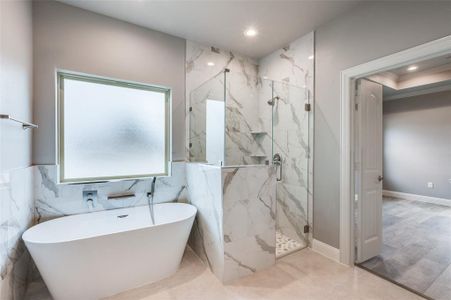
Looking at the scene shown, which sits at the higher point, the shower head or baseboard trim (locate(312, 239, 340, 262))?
the shower head

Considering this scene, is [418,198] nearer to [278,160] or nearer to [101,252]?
[278,160]

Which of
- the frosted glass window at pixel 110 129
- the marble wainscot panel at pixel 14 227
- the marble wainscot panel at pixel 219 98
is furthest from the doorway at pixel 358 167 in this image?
the marble wainscot panel at pixel 14 227

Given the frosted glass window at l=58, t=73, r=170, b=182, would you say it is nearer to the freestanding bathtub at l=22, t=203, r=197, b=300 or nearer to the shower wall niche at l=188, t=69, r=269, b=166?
the shower wall niche at l=188, t=69, r=269, b=166

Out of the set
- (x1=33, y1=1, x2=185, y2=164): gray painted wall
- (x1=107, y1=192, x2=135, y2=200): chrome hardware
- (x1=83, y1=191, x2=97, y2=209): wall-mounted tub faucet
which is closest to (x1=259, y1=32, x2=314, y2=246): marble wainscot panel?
(x1=33, y1=1, x2=185, y2=164): gray painted wall

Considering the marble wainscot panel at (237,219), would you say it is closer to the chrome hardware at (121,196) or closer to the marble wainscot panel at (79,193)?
the marble wainscot panel at (79,193)

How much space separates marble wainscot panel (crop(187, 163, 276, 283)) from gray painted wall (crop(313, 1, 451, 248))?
695mm

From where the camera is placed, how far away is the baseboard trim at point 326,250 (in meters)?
2.32

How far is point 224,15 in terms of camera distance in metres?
2.29

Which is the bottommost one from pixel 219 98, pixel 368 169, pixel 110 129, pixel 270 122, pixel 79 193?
pixel 79 193

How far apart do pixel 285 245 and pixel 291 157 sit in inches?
45.3

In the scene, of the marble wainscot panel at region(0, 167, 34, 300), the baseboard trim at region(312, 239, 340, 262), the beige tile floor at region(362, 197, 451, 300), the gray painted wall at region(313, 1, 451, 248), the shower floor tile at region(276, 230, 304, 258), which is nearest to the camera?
the marble wainscot panel at region(0, 167, 34, 300)

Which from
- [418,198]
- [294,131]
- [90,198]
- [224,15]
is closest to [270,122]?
[294,131]

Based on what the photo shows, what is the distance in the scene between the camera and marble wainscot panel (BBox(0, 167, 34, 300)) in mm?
1397

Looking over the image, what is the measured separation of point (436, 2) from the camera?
1621 mm
